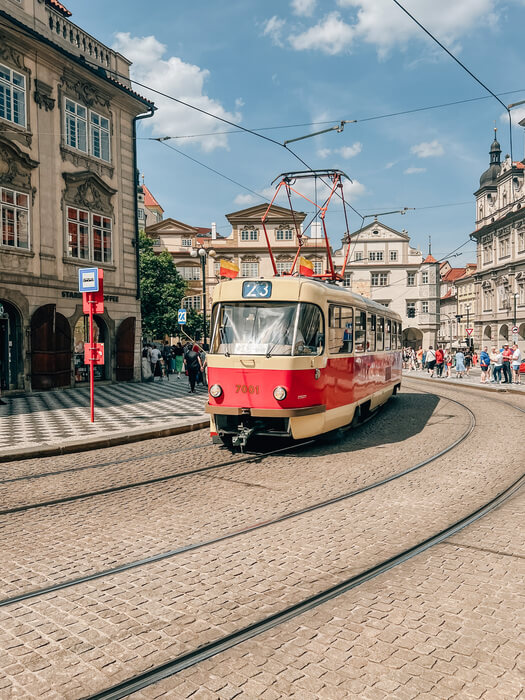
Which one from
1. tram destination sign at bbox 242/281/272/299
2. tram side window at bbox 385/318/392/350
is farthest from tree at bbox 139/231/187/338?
tram destination sign at bbox 242/281/272/299

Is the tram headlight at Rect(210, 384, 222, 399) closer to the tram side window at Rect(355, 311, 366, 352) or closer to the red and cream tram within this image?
the red and cream tram

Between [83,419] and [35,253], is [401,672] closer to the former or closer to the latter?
[83,419]

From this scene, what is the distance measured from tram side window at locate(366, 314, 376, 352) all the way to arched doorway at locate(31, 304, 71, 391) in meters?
12.0

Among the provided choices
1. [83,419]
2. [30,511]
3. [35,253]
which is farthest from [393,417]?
[35,253]

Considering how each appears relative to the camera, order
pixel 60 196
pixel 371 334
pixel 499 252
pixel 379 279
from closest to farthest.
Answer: pixel 371 334 → pixel 60 196 → pixel 499 252 → pixel 379 279

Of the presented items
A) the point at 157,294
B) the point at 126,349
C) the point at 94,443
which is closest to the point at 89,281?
the point at 94,443

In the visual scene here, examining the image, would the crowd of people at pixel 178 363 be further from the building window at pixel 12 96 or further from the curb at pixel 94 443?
the building window at pixel 12 96

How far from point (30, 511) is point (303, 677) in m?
4.25

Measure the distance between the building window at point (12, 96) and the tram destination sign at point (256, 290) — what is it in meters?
14.0

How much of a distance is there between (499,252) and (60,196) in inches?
2199

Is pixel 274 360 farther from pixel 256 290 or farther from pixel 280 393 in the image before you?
pixel 256 290

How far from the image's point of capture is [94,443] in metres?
10.5

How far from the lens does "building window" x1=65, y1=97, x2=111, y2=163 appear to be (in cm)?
2194

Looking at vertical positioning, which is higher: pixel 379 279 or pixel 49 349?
pixel 379 279
